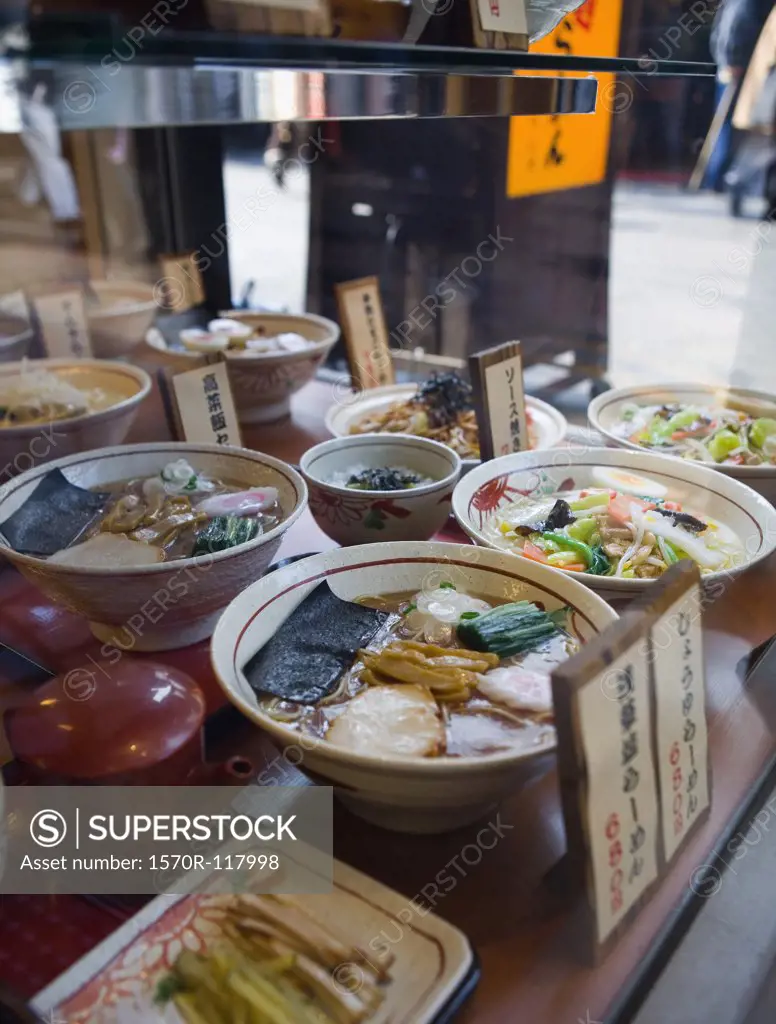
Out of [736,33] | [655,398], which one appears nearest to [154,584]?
[655,398]

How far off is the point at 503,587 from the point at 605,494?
54 centimetres

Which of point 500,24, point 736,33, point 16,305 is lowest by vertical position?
point 16,305

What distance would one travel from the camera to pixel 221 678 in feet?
3.40

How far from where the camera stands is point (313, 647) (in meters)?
1.21

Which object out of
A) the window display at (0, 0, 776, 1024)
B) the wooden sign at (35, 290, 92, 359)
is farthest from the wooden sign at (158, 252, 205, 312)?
the window display at (0, 0, 776, 1024)

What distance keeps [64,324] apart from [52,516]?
1416mm

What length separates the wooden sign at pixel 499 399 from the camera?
1866 mm

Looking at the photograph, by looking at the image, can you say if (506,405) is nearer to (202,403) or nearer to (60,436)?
(202,403)

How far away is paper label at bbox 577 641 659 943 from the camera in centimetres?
83

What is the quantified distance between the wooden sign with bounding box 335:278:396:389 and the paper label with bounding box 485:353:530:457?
776 mm

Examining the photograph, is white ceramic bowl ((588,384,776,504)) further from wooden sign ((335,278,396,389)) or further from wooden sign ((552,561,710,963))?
wooden sign ((552,561,710,963))

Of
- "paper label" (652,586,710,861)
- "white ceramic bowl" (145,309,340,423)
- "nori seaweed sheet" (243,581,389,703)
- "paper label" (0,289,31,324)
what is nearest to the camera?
"paper label" (652,586,710,861)

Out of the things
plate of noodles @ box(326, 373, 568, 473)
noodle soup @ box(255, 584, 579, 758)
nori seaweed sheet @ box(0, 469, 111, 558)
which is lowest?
plate of noodles @ box(326, 373, 568, 473)

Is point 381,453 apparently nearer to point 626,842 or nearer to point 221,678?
point 221,678
